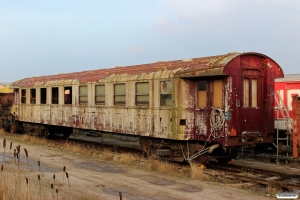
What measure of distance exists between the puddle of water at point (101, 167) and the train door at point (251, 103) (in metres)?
3.73

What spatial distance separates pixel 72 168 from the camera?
33.6 feet

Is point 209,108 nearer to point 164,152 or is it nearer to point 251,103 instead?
point 251,103

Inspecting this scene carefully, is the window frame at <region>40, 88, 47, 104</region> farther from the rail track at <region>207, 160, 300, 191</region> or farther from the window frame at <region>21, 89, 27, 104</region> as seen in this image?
the rail track at <region>207, 160, 300, 191</region>

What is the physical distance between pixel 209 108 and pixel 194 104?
1.86 ft

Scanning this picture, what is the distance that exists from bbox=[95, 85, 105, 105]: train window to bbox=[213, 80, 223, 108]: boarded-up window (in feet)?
17.0

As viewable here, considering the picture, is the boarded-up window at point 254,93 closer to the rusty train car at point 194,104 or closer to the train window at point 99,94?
the rusty train car at point 194,104

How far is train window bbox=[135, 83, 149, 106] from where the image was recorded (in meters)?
11.9

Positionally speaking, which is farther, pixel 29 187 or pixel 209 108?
pixel 209 108

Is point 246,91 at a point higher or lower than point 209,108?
higher

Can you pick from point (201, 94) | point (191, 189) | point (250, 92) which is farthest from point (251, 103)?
point (191, 189)

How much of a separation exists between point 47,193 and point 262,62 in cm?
→ 741

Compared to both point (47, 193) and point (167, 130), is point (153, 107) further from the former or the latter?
point (47, 193)

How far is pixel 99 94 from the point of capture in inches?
556

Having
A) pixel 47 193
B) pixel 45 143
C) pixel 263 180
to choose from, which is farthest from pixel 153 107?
pixel 45 143
